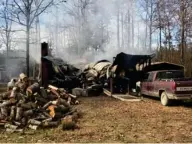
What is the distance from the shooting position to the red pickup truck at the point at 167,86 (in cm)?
1539

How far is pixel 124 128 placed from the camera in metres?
10.6

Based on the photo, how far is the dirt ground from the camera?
9.27 metres

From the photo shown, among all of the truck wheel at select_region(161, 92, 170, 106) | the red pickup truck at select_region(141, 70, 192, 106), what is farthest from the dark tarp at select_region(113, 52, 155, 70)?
the truck wheel at select_region(161, 92, 170, 106)

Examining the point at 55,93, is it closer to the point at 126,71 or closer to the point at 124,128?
the point at 124,128

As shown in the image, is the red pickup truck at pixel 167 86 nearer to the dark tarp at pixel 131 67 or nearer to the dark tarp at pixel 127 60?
the dark tarp at pixel 131 67

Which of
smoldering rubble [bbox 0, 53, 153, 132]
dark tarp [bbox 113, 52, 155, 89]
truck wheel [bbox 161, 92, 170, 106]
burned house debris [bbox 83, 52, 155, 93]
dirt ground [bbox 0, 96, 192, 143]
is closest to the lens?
dirt ground [bbox 0, 96, 192, 143]

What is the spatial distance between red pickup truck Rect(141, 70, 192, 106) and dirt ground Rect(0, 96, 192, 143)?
0.85 m

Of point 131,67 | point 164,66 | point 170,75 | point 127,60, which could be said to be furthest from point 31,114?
point 164,66

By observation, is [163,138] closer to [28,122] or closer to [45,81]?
[28,122]

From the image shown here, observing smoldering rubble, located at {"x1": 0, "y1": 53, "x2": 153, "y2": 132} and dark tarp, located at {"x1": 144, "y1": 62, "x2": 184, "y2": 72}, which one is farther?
dark tarp, located at {"x1": 144, "y1": 62, "x2": 184, "y2": 72}

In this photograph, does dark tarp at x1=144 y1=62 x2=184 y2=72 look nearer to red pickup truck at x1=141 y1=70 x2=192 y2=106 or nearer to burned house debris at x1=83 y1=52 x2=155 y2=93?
burned house debris at x1=83 y1=52 x2=155 y2=93

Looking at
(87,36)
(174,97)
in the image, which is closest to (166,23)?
(87,36)

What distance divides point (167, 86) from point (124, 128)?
614cm

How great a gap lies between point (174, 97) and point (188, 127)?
4.85 m
